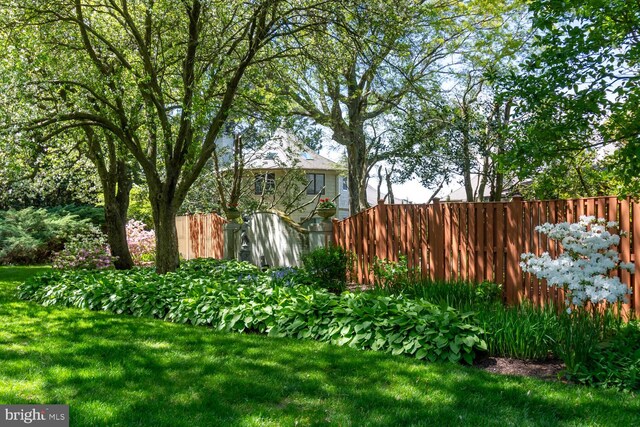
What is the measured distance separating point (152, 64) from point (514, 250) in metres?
7.30

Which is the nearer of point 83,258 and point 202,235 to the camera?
point 83,258

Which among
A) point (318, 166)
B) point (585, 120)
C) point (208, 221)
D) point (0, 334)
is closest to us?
point (585, 120)

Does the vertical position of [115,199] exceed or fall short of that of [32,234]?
it exceeds it

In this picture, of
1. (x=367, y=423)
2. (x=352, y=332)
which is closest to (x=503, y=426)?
(x=367, y=423)

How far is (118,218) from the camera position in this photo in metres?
13.2

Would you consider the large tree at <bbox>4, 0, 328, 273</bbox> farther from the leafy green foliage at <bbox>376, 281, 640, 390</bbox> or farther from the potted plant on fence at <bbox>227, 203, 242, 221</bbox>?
the leafy green foliage at <bbox>376, 281, 640, 390</bbox>

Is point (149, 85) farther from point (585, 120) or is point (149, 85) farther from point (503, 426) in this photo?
point (503, 426)

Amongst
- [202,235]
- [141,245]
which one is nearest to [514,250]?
[202,235]

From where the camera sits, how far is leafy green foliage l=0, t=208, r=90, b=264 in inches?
680

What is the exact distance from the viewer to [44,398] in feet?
13.1

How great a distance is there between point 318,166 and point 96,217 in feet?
51.4

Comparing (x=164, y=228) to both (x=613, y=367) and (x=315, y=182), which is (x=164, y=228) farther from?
(x=315, y=182)

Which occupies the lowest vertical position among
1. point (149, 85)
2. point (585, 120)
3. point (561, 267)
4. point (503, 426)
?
point (503, 426)

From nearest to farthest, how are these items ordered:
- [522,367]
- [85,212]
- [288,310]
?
[522,367] < [288,310] < [85,212]
